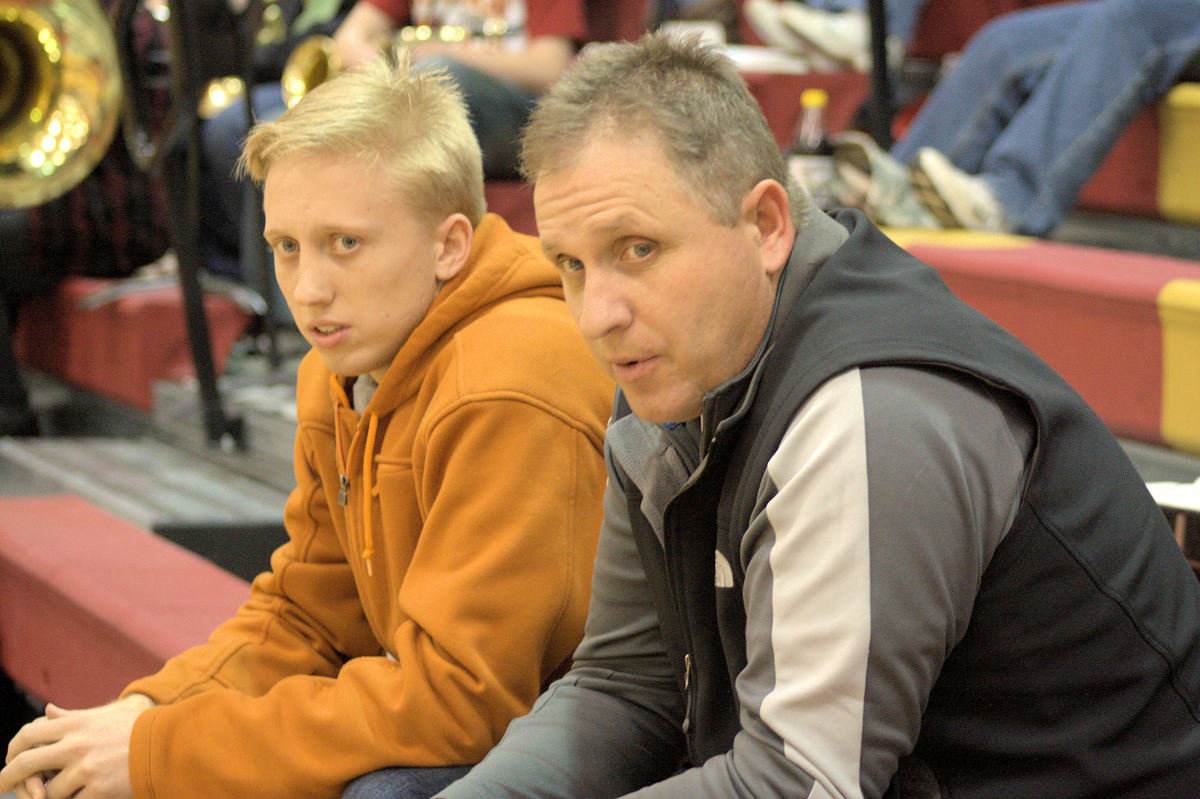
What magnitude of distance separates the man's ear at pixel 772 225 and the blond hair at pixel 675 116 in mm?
13

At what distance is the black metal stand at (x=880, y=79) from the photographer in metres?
2.69

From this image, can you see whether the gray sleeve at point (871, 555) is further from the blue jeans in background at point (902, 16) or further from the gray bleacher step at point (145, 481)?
the blue jeans in background at point (902, 16)

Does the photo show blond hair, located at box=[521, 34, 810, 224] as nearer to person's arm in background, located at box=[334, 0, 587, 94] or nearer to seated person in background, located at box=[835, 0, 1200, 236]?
seated person in background, located at box=[835, 0, 1200, 236]

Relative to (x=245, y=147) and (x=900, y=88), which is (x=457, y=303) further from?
(x=900, y=88)

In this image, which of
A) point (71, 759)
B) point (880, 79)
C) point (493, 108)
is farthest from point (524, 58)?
point (71, 759)

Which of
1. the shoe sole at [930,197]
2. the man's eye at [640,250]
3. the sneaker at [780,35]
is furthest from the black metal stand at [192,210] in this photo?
the man's eye at [640,250]

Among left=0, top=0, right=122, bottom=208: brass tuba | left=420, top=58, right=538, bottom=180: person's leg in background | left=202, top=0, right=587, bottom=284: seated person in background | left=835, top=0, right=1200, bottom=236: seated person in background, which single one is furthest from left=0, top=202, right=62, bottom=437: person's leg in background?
left=835, top=0, right=1200, bottom=236: seated person in background

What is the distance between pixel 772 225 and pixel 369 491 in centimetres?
56

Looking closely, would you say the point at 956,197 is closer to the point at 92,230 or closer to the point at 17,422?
the point at 17,422

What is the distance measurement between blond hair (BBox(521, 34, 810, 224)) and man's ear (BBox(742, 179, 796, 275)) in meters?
0.01

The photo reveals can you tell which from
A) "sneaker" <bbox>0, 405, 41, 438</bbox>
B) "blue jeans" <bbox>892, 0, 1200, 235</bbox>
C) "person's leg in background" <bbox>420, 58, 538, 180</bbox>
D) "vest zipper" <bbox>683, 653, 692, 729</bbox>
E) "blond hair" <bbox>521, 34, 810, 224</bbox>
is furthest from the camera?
"sneaker" <bbox>0, 405, 41, 438</bbox>

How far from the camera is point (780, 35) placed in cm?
312

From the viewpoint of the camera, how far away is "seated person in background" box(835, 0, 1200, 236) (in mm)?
2283

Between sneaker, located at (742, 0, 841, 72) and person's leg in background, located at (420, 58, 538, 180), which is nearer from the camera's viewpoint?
person's leg in background, located at (420, 58, 538, 180)
